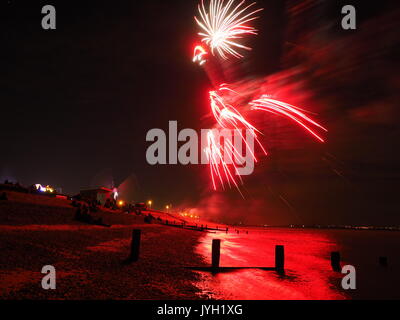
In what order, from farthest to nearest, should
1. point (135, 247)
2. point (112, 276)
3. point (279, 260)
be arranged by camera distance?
point (279, 260)
point (135, 247)
point (112, 276)

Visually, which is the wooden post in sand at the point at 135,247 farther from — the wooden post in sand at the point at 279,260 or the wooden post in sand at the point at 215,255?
the wooden post in sand at the point at 279,260

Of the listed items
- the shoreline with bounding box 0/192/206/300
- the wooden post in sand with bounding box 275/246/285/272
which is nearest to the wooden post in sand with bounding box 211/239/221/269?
the shoreline with bounding box 0/192/206/300

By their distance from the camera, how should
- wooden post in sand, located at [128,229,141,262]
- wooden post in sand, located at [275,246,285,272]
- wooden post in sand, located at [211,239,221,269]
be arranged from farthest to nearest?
wooden post in sand, located at [275,246,285,272] < wooden post in sand, located at [211,239,221,269] < wooden post in sand, located at [128,229,141,262]

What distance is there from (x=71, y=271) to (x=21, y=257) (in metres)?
2.04

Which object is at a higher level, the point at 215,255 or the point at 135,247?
the point at 135,247

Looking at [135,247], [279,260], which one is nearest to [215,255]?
[135,247]

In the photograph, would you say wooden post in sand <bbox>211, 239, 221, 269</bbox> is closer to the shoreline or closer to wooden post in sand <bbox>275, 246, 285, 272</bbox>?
the shoreline

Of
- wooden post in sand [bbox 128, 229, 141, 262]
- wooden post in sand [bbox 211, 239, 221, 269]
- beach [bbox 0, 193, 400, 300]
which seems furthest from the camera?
wooden post in sand [bbox 211, 239, 221, 269]

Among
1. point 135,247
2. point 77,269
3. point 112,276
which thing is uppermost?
point 77,269

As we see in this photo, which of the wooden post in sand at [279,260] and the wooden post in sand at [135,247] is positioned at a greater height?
the wooden post in sand at [135,247]

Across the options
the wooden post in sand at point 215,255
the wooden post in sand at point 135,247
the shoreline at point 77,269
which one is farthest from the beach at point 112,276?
the wooden post in sand at point 215,255

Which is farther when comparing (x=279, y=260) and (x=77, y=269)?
(x=279, y=260)

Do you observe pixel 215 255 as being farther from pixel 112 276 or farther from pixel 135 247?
pixel 112 276
